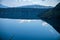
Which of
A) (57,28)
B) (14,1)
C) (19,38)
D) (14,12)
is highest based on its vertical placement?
(14,1)

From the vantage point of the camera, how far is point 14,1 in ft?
4.60

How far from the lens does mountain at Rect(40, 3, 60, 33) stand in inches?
54.4

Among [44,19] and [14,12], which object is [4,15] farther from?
[44,19]

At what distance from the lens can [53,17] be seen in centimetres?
140

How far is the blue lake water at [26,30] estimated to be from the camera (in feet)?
4.49

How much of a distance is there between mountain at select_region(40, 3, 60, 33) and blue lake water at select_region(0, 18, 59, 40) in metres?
0.05

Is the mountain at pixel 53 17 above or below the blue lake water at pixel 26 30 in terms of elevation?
above

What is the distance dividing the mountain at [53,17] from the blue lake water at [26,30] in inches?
1.9

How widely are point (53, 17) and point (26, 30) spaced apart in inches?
15.7

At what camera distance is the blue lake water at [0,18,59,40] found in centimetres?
137

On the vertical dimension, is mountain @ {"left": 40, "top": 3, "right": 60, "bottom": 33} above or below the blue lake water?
above

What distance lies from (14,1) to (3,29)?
1.31 ft

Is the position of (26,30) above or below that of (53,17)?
below

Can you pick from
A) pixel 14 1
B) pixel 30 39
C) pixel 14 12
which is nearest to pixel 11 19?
pixel 14 12
